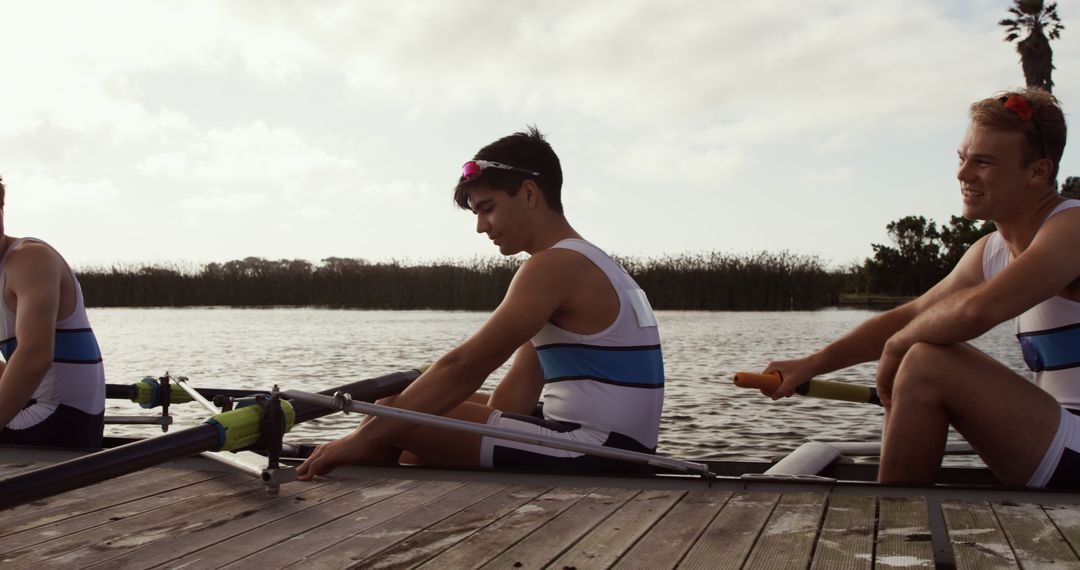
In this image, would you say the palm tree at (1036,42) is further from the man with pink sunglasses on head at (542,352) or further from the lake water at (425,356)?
the man with pink sunglasses on head at (542,352)

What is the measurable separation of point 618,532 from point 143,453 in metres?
1.35

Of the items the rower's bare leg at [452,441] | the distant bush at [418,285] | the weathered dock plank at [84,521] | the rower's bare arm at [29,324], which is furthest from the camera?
the distant bush at [418,285]

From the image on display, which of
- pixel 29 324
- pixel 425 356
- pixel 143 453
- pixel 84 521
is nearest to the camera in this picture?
pixel 143 453

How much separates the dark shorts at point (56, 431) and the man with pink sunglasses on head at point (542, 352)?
1.49m

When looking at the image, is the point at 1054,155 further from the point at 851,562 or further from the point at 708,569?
the point at 708,569

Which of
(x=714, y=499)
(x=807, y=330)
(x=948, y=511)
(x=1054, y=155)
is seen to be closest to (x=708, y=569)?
(x=714, y=499)

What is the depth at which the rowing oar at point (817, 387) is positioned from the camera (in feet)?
11.4

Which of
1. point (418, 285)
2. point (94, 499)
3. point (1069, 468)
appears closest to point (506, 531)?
point (94, 499)

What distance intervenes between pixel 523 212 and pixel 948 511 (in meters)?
1.71

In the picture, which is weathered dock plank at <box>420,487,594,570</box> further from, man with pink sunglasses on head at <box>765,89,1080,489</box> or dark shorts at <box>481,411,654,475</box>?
man with pink sunglasses on head at <box>765,89,1080,489</box>

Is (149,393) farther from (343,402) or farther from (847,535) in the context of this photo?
(847,535)

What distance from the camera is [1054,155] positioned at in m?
3.09

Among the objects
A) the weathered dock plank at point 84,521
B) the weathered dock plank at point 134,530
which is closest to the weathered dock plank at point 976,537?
the weathered dock plank at point 134,530

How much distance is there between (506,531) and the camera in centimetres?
281
